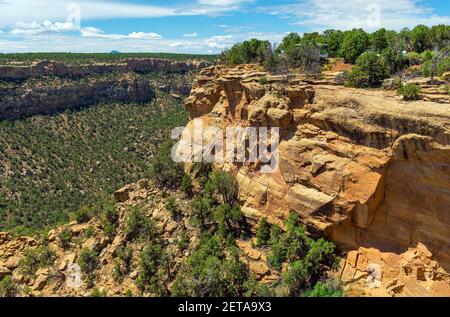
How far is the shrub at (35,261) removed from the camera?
3616cm

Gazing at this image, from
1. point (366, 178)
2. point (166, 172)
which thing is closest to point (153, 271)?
point (166, 172)

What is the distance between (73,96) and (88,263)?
8123 centimetres

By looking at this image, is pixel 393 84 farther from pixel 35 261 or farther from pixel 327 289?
pixel 35 261

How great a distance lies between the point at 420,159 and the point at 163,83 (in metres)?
110

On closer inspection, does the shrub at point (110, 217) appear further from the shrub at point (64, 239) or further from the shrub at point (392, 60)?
the shrub at point (392, 60)

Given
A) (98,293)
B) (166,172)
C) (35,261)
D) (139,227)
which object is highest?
(166,172)

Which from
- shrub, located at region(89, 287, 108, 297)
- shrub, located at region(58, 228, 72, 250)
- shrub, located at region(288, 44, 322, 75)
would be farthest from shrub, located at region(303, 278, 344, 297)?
shrub, located at region(58, 228, 72, 250)

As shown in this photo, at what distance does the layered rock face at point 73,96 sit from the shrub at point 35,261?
70008 millimetres

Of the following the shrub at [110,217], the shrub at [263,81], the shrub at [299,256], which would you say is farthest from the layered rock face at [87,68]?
the shrub at [299,256]

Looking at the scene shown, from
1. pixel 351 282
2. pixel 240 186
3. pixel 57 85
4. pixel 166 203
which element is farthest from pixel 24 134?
pixel 351 282

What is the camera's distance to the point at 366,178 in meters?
28.6

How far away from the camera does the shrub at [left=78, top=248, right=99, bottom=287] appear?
34.7 m

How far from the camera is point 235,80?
39625 millimetres

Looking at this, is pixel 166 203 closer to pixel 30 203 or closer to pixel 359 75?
pixel 359 75
